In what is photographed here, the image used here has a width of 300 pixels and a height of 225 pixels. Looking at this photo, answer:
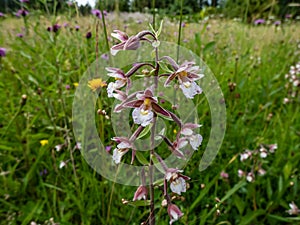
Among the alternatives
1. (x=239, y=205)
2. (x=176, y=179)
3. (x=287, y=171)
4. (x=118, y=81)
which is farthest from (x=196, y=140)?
(x=287, y=171)

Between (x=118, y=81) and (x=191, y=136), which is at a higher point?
(x=118, y=81)

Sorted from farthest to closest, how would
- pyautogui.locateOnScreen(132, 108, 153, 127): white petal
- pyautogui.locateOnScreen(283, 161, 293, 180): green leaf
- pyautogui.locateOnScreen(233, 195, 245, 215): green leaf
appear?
pyautogui.locateOnScreen(283, 161, 293, 180): green leaf, pyautogui.locateOnScreen(233, 195, 245, 215): green leaf, pyautogui.locateOnScreen(132, 108, 153, 127): white petal

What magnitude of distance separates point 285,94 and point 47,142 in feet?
6.30

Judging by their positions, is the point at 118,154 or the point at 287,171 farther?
the point at 287,171

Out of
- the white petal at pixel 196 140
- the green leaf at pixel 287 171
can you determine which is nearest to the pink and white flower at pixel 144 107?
the white petal at pixel 196 140

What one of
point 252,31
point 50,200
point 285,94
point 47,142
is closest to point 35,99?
point 47,142

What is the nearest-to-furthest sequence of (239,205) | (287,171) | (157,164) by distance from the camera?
(157,164)
(239,205)
(287,171)

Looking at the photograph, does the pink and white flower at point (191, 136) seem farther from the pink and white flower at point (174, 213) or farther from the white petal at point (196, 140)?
the pink and white flower at point (174, 213)

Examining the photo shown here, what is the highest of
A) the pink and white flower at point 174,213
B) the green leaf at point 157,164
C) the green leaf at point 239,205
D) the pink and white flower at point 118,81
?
the pink and white flower at point 118,81

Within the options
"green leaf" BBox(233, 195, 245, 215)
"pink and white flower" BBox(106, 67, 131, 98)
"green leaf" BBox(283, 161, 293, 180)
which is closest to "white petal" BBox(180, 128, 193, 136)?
"pink and white flower" BBox(106, 67, 131, 98)

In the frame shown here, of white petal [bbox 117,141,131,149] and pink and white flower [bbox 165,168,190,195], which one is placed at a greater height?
white petal [bbox 117,141,131,149]

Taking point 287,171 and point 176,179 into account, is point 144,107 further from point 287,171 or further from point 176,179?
point 287,171

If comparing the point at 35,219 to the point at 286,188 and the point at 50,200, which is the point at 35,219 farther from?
the point at 286,188

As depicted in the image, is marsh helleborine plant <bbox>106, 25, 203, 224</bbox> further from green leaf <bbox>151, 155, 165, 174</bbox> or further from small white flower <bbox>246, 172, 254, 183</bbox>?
small white flower <bbox>246, 172, 254, 183</bbox>
